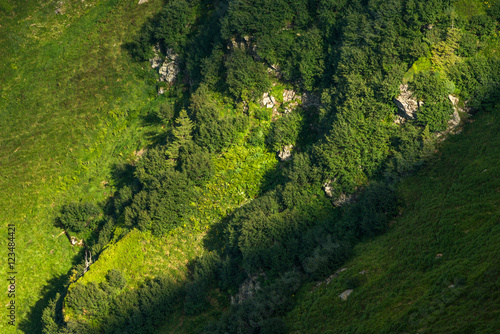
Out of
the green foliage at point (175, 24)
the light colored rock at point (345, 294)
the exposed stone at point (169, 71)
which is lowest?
the light colored rock at point (345, 294)

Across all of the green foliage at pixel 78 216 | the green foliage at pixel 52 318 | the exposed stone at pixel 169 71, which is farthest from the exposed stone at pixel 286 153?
the green foliage at pixel 52 318

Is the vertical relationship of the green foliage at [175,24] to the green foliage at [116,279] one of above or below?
above

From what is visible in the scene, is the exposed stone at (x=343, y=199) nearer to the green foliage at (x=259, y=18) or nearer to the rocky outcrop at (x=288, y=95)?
the rocky outcrop at (x=288, y=95)

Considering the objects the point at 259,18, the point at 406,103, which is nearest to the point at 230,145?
the point at 259,18

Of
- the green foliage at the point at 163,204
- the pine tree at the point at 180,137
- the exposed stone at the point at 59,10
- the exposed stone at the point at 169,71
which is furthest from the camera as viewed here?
the exposed stone at the point at 59,10

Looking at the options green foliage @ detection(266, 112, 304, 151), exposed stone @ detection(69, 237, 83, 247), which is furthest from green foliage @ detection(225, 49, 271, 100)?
exposed stone @ detection(69, 237, 83, 247)

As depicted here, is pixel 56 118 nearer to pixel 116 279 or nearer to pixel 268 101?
pixel 116 279
